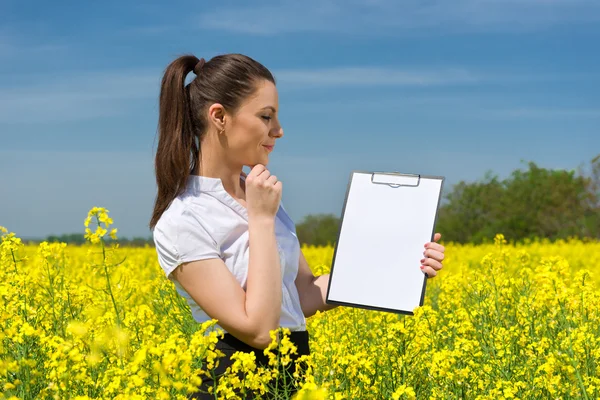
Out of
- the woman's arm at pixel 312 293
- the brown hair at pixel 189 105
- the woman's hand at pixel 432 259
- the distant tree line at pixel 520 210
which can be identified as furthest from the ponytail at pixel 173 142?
the distant tree line at pixel 520 210

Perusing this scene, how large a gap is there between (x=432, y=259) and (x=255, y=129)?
2.42 feet

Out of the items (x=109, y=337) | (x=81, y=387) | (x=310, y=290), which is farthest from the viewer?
(x=109, y=337)

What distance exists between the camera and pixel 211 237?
91.6 inches

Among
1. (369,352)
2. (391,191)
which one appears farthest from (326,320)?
(391,191)

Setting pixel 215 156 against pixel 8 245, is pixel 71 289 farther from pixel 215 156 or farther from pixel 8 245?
pixel 215 156

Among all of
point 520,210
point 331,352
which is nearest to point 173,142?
point 331,352

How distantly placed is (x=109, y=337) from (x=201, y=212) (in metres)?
0.95

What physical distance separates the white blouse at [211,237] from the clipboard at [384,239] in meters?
0.16

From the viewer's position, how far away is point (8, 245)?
339 centimetres

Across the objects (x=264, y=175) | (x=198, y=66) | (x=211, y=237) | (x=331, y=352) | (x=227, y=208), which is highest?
(x=198, y=66)

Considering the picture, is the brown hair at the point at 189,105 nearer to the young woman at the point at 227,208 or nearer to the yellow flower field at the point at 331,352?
the young woman at the point at 227,208

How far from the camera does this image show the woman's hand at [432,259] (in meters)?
2.45

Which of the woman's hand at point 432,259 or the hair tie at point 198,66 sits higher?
the hair tie at point 198,66

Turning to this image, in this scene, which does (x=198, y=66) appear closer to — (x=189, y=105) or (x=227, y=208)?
(x=189, y=105)
